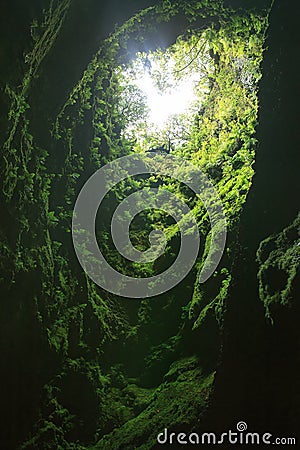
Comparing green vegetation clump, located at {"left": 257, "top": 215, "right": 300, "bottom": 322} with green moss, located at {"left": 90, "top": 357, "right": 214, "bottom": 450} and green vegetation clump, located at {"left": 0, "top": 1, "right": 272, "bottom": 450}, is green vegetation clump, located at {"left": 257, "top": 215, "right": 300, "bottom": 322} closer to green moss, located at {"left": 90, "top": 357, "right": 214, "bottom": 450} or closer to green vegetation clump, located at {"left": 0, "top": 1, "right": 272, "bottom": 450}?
green vegetation clump, located at {"left": 0, "top": 1, "right": 272, "bottom": 450}

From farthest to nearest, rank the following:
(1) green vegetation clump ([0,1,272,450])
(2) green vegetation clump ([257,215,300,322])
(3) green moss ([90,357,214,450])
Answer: (1) green vegetation clump ([0,1,272,450]) < (3) green moss ([90,357,214,450]) < (2) green vegetation clump ([257,215,300,322])

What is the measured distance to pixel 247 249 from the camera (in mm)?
4199

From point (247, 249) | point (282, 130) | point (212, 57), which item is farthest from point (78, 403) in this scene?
point (212, 57)

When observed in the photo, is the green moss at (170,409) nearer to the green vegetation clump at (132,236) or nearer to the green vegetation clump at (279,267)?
the green vegetation clump at (132,236)

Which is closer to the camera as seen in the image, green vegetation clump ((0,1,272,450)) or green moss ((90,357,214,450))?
green moss ((90,357,214,450))

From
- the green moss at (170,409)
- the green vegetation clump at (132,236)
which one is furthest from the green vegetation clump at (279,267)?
the green moss at (170,409)

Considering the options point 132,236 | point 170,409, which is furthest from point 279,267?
point 132,236

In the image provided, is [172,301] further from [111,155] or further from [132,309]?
[111,155]

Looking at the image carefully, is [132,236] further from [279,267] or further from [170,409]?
[279,267]

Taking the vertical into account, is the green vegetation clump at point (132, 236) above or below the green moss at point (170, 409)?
above

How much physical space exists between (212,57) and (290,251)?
20.0ft

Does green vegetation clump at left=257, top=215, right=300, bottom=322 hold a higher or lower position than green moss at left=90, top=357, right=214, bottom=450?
higher

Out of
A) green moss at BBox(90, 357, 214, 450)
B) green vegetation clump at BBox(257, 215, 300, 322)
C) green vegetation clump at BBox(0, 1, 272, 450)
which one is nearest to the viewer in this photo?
A: green vegetation clump at BBox(257, 215, 300, 322)

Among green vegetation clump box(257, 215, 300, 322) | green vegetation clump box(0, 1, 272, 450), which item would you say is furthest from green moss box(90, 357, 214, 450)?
green vegetation clump box(257, 215, 300, 322)
